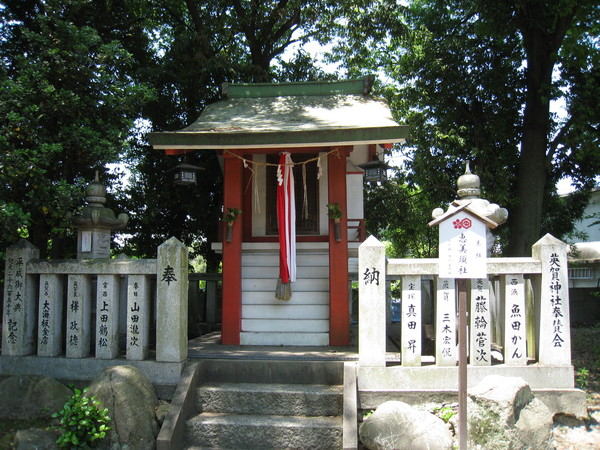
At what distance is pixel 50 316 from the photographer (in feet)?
22.4

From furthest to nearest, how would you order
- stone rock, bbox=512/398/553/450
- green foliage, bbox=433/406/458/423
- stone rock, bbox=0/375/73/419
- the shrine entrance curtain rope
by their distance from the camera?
the shrine entrance curtain rope
stone rock, bbox=0/375/73/419
green foliage, bbox=433/406/458/423
stone rock, bbox=512/398/553/450

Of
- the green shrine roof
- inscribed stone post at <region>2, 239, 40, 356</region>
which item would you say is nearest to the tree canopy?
the green shrine roof

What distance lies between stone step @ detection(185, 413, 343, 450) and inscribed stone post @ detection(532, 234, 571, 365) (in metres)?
2.75

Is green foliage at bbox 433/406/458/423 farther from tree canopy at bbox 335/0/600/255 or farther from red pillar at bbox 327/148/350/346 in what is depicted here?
tree canopy at bbox 335/0/600/255

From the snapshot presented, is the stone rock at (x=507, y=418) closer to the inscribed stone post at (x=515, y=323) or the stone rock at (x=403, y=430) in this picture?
the stone rock at (x=403, y=430)

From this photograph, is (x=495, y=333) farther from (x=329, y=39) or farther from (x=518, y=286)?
(x=329, y=39)

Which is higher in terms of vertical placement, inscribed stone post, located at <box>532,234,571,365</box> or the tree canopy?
the tree canopy

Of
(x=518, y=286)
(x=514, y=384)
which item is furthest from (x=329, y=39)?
(x=514, y=384)

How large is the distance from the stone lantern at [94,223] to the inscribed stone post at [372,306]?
412 cm

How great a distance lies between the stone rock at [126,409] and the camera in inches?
213

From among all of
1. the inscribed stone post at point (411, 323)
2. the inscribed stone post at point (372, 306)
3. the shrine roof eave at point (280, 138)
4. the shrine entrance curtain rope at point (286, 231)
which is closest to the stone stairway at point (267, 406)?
the inscribed stone post at point (372, 306)

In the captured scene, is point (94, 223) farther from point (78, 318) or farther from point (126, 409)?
point (126, 409)

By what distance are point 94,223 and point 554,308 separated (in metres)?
6.65

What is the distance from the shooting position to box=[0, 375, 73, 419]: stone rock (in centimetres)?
608
